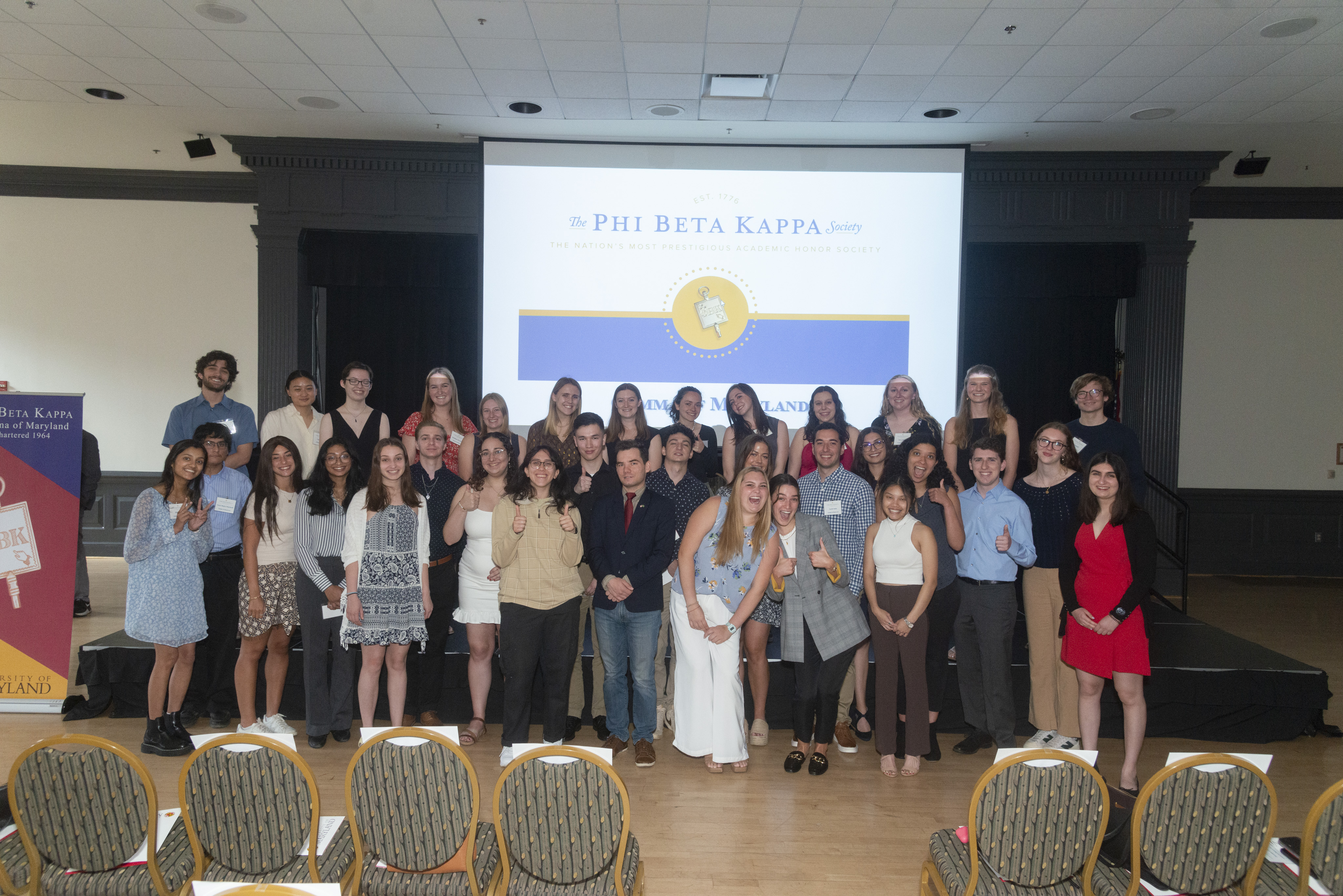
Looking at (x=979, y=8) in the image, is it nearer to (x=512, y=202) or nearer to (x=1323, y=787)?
(x=512, y=202)

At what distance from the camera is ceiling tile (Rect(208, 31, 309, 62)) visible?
4.92 metres

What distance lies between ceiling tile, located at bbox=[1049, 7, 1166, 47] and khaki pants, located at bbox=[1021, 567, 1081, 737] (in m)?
3.06

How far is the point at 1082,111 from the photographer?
20.0 feet

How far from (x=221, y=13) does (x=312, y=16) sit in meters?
0.49

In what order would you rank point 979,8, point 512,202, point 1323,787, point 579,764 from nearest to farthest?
point 579,764 < point 1323,787 < point 979,8 < point 512,202

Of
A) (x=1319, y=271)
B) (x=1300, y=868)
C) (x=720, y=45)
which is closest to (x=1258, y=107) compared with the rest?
(x=1319, y=271)

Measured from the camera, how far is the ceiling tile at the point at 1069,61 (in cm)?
500

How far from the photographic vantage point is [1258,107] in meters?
5.91

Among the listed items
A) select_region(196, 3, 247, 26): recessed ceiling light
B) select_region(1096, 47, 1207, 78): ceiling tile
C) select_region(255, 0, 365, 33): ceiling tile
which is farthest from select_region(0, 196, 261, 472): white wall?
select_region(1096, 47, 1207, 78): ceiling tile

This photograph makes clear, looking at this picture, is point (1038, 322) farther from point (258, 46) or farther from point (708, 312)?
point (258, 46)

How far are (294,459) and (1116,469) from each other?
347 centimetres

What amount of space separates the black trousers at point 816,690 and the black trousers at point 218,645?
8.88 feet

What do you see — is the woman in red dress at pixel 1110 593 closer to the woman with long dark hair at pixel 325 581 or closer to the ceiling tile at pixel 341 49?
the woman with long dark hair at pixel 325 581

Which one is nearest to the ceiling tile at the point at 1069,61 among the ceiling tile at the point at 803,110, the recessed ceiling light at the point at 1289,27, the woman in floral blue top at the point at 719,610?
the recessed ceiling light at the point at 1289,27
